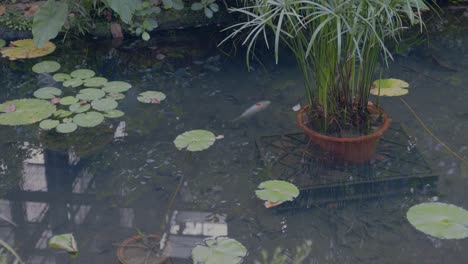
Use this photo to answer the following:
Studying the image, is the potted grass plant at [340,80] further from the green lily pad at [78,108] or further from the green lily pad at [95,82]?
the green lily pad at [95,82]

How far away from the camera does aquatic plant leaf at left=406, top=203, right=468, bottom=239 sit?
2320 mm

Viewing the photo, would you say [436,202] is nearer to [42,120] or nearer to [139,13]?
[42,120]

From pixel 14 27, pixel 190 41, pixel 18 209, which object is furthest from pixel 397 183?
pixel 14 27

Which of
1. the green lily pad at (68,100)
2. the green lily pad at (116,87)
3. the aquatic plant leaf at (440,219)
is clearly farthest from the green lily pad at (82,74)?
the aquatic plant leaf at (440,219)

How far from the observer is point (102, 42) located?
174 inches

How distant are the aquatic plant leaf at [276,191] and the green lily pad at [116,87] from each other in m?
1.25

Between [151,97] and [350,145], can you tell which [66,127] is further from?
[350,145]

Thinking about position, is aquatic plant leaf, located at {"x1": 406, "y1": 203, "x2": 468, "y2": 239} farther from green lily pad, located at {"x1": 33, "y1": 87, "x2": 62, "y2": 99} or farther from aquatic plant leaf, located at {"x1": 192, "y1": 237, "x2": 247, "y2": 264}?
green lily pad, located at {"x1": 33, "y1": 87, "x2": 62, "y2": 99}

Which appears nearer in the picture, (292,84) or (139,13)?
Result: (292,84)

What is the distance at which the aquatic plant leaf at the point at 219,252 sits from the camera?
2.25 metres

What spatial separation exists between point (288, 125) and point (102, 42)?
6.06 feet

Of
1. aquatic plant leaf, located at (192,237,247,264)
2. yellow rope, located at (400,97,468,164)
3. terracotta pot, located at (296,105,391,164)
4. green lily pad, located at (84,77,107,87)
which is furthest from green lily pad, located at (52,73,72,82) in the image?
yellow rope, located at (400,97,468,164)

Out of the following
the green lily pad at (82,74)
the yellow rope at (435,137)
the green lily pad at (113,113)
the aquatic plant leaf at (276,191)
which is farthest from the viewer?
the green lily pad at (82,74)

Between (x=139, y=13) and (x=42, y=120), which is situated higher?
(x=139, y=13)
